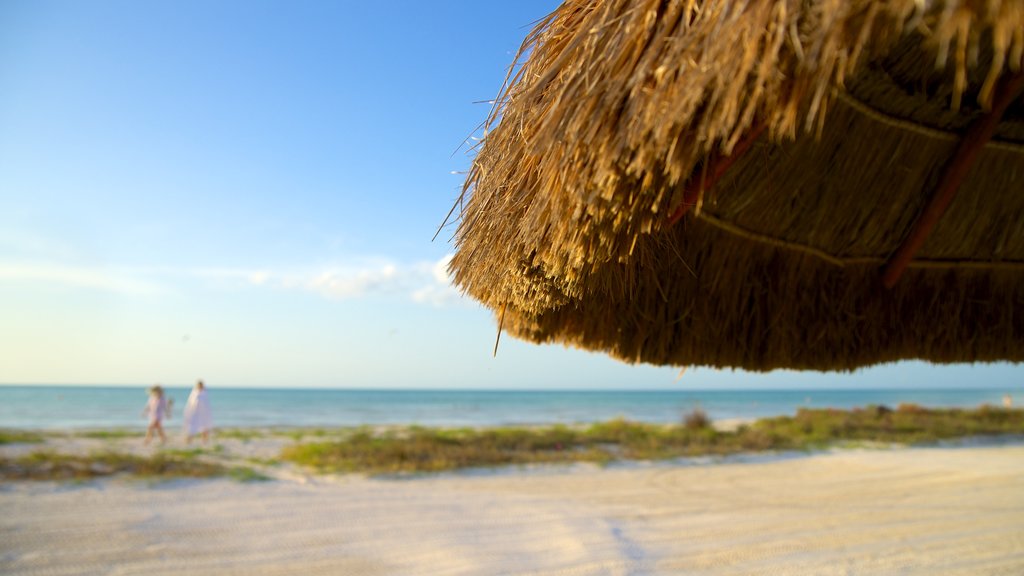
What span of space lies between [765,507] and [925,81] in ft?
17.7

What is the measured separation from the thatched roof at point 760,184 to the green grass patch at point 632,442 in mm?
6734

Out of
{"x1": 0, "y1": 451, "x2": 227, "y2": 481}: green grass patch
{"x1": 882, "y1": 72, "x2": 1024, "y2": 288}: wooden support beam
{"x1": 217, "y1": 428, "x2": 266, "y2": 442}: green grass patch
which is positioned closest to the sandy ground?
{"x1": 0, "y1": 451, "x2": 227, "y2": 481}: green grass patch

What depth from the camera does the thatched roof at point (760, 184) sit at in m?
0.98

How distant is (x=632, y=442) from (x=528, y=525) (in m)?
6.90

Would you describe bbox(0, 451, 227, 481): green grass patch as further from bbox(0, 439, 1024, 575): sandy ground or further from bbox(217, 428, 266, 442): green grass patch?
bbox(217, 428, 266, 442): green grass patch

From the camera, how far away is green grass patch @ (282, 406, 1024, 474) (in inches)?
367

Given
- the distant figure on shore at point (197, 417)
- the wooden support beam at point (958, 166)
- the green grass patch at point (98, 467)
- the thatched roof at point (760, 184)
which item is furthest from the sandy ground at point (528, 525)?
the distant figure on shore at point (197, 417)

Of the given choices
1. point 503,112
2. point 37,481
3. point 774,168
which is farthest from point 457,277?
point 37,481

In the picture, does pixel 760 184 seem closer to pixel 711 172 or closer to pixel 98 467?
pixel 711 172

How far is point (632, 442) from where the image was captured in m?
11.7

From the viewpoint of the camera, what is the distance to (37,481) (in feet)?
22.5

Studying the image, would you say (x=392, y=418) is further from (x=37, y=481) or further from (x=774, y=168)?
(x=774, y=168)

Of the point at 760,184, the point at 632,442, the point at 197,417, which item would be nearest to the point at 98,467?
the point at 197,417

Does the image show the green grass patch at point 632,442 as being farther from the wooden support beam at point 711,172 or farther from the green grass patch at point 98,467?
the wooden support beam at point 711,172
